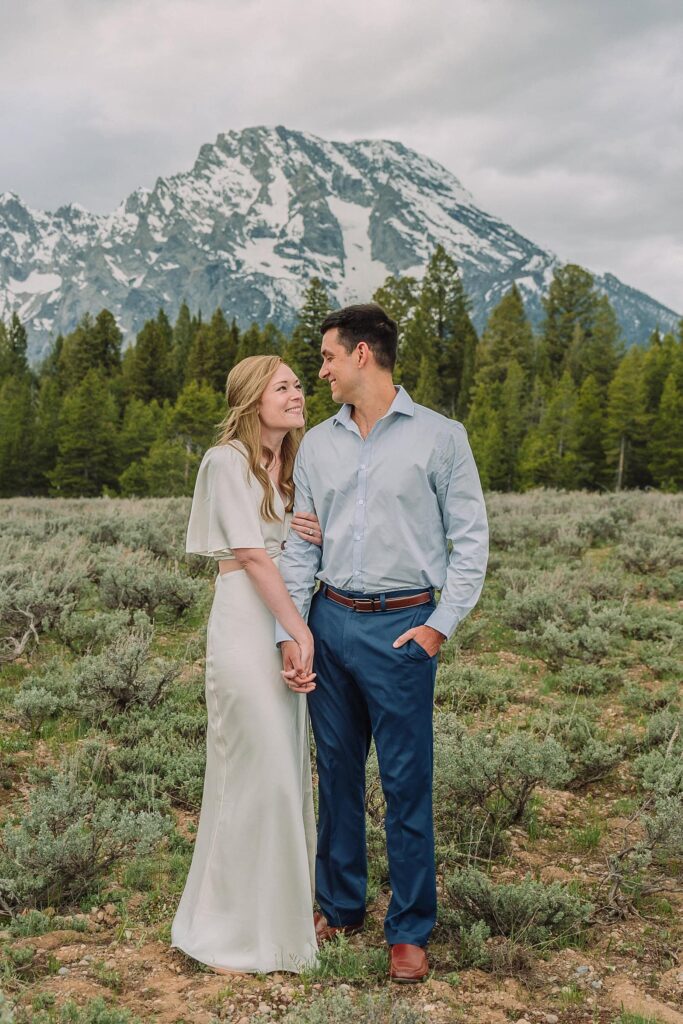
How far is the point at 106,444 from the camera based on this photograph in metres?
49.2

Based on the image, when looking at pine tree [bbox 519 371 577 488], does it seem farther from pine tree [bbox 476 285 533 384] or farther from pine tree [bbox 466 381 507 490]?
pine tree [bbox 476 285 533 384]

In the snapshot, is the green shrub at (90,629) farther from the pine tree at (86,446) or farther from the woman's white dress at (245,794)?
the pine tree at (86,446)

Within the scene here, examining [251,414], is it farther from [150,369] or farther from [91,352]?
[91,352]

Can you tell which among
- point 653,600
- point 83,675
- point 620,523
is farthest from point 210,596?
point 620,523

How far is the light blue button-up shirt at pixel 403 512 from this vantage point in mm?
3328

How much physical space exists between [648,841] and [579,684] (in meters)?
2.92

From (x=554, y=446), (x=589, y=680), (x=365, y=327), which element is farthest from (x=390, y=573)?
(x=554, y=446)

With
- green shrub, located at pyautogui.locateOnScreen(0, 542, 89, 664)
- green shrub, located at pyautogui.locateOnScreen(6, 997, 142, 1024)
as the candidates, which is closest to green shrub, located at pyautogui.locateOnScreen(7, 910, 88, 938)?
green shrub, located at pyautogui.locateOnScreen(6, 997, 142, 1024)

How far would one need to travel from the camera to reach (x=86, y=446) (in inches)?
1913

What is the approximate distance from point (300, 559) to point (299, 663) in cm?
45

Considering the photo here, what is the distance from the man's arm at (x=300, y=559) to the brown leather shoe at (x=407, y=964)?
1.32m

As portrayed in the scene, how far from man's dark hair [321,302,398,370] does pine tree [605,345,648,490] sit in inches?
1809

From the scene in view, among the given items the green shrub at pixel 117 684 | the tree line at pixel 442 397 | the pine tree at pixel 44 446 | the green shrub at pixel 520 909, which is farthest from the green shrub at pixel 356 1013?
the pine tree at pixel 44 446

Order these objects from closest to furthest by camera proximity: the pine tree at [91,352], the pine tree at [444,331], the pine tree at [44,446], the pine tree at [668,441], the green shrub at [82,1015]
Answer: the green shrub at [82,1015], the pine tree at [668,441], the pine tree at [44,446], the pine tree at [444,331], the pine tree at [91,352]
